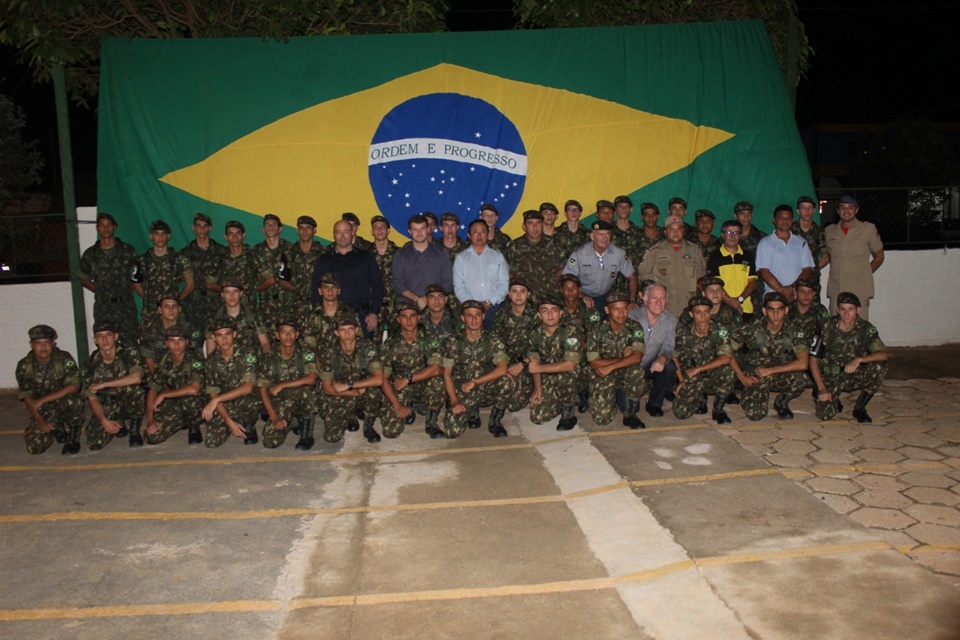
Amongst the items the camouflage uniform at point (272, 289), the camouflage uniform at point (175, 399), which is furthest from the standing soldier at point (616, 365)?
the camouflage uniform at point (175, 399)

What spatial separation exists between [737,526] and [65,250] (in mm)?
7848

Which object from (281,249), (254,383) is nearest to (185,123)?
(281,249)

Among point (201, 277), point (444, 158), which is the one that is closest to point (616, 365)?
point (444, 158)

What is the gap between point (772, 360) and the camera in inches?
277

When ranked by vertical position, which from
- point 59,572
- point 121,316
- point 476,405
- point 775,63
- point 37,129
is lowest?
point 59,572

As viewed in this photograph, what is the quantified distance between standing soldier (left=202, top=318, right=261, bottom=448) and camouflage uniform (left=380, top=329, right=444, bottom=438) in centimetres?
107

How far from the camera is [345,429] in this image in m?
6.78

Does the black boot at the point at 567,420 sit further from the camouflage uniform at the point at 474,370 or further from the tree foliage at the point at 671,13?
the tree foliage at the point at 671,13

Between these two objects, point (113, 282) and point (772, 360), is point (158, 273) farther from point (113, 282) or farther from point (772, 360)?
point (772, 360)

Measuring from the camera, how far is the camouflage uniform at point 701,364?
22.5ft

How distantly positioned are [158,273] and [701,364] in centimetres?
506

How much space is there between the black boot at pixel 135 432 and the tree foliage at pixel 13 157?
22.6ft

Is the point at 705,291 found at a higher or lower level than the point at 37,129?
lower

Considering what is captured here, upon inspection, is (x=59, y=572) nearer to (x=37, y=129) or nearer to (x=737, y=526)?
(x=737, y=526)
